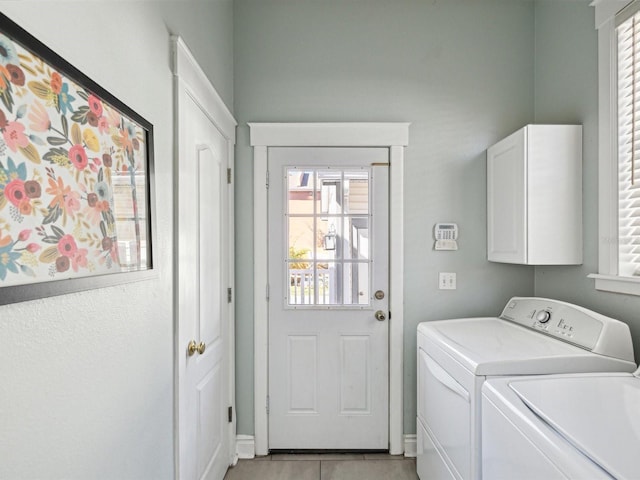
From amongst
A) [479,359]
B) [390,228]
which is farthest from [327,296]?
[479,359]

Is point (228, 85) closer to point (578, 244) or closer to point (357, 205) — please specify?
point (357, 205)

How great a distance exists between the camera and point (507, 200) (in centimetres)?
216

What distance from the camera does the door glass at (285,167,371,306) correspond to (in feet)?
7.95

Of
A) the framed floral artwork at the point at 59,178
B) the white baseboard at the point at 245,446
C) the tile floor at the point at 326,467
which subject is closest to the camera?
the framed floral artwork at the point at 59,178

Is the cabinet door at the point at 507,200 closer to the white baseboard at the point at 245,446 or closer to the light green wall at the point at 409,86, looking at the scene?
the light green wall at the point at 409,86

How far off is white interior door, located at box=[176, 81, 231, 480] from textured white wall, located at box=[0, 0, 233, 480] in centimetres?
10

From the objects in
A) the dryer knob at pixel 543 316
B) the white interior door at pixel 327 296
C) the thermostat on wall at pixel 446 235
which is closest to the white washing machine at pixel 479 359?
the dryer knob at pixel 543 316

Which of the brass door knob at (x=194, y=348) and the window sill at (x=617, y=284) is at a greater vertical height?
the window sill at (x=617, y=284)

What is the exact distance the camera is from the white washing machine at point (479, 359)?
1.48 m

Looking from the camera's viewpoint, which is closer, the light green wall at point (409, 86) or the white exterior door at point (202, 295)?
the white exterior door at point (202, 295)

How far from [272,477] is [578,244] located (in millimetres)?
2087

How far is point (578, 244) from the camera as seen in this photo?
77.7 inches

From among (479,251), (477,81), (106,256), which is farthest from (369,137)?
(106,256)

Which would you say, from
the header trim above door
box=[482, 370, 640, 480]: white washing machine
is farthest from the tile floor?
the header trim above door
